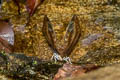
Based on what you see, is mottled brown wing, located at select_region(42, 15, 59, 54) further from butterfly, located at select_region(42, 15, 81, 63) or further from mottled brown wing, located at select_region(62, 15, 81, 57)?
mottled brown wing, located at select_region(62, 15, 81, 57)

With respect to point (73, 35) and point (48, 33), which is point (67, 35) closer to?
point (73, 35)

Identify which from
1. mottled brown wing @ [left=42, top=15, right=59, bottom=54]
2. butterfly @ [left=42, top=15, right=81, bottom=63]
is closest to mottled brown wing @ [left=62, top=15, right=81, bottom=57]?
butterfly @ [left=42, top=15, right=81, bottom=63]

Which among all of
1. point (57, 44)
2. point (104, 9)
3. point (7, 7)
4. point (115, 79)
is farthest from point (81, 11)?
point (115, 79)

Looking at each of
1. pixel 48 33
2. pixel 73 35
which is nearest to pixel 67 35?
pixel 73 35

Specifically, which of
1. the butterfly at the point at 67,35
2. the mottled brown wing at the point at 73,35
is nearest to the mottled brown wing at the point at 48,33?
the butterfly at the point at 67,35

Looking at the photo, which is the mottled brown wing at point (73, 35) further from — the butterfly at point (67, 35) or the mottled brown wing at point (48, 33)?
the mottled brown wing at point (48, 33)

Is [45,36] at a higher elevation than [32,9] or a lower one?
lower

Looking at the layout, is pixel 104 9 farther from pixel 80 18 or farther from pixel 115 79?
pixel 115 79

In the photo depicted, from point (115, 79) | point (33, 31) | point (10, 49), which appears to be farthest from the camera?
point (33, 31)
